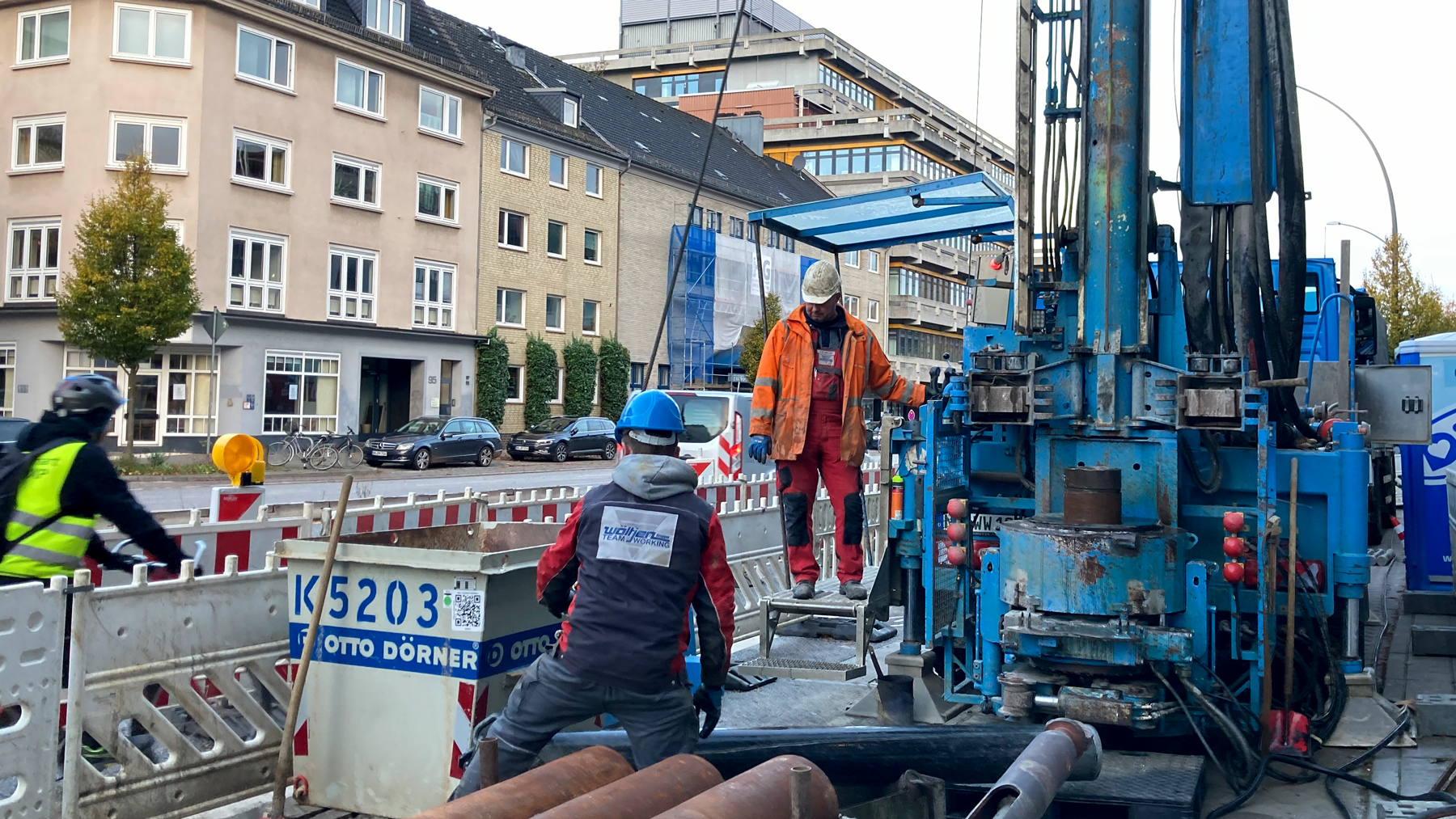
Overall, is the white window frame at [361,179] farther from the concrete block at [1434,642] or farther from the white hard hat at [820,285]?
the concrete block at [1434,642]

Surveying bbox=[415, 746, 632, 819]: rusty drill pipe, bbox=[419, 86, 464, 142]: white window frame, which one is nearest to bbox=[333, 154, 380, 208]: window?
bbox=[419, 86, 464, 142]: white window frame

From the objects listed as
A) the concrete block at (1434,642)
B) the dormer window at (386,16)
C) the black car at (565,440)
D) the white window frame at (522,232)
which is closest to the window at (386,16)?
the dormer window at (386,16)

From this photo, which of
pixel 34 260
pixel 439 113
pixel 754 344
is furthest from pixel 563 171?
pixel 34 260

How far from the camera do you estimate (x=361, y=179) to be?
36.3 meters

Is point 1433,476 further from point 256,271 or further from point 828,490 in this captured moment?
point 256,271

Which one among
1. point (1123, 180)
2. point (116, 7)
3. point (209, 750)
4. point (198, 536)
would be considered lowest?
point (209, 750)

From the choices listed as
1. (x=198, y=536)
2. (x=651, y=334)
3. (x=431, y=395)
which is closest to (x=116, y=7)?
(x=431, y=395)

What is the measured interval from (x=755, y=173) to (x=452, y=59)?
22.1 meters

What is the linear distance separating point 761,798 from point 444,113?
125 feet

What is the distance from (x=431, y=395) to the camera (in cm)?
3838

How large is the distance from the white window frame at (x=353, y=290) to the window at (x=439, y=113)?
15.4 ft

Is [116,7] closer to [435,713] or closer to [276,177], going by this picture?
[276,177]

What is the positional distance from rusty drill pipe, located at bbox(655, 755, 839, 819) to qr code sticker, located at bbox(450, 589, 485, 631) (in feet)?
7.11

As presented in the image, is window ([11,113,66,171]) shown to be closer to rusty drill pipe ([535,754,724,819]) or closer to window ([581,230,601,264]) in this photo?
window ([581,230,601,264])
